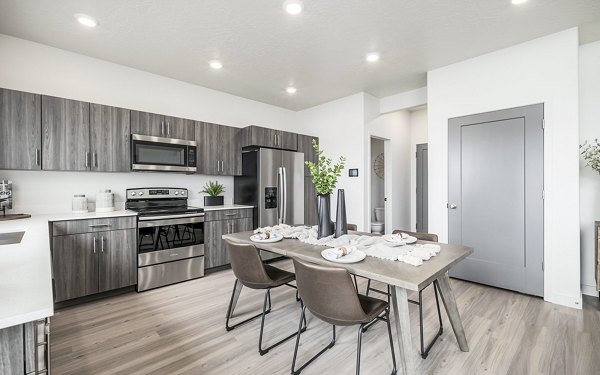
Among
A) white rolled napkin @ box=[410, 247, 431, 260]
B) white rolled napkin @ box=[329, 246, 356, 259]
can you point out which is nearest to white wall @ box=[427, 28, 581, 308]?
white rolled napkin @ box=[410, 247, 431, 260]

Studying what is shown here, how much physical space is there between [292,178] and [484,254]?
9.41 ft

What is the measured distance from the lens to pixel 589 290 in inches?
118

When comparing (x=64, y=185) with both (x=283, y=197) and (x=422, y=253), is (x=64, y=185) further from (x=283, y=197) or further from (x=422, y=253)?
(x=422, y=253)

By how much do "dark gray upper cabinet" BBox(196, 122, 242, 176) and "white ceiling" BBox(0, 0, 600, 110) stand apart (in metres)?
0.80

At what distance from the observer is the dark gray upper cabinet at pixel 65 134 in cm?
279

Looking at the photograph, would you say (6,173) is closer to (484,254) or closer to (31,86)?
(31,86)

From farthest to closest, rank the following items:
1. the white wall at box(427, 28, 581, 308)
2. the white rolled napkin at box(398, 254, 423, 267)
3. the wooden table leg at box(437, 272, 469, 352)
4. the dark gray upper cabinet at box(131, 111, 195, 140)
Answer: the dark gray upper cabinet at box(131, 111, 195, 140), the white wall at box(427, 28, 581, 308), the wooden table leg at box(437, 272, 469, 352), the white rolled napkin at box(398, 254, 423, 267)

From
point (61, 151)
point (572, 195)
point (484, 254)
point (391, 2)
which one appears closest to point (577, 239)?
point (572, 195)

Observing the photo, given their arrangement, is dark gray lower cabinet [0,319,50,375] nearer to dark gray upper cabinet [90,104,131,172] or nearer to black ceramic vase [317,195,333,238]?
black ceramic vase [317,195,333,238]

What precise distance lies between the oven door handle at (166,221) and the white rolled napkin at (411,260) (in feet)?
8.94

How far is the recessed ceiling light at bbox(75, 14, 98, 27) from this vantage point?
8.14ft

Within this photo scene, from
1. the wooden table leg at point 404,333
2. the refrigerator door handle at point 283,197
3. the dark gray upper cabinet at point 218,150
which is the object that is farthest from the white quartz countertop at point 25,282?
the refrigerator door handle at point 283,197

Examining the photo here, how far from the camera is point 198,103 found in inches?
167

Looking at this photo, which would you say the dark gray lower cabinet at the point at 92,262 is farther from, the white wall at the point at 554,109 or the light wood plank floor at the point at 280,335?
the white wall at the point at 554,109
